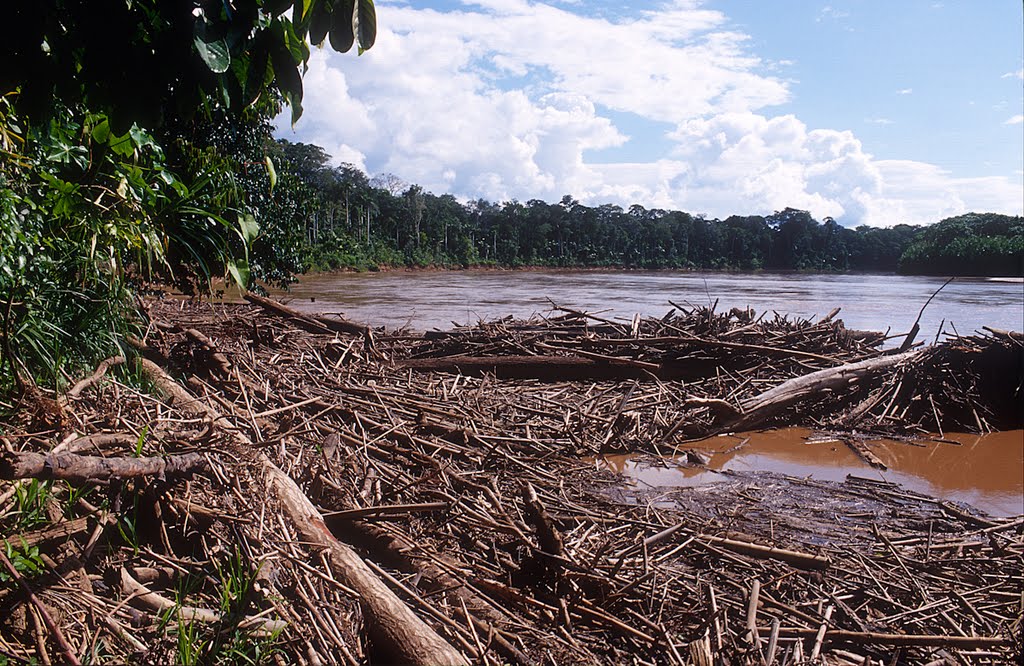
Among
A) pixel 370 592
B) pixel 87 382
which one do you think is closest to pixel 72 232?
pixel 87 382

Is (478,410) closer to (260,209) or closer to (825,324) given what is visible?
(825,324)

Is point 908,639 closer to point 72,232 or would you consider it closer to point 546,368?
point 546,368

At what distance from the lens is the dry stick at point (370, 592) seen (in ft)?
7.73

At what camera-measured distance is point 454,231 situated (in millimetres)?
64875

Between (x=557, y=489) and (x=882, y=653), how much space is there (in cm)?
199

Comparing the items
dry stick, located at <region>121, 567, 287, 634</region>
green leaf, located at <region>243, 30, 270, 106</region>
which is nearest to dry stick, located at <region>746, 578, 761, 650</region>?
dry stick, located at <region>121, 567, 287, 634</region>

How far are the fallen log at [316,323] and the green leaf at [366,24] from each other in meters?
5.39

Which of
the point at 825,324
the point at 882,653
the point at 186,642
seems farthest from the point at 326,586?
the point at 825,324

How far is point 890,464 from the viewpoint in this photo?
6.01 meters

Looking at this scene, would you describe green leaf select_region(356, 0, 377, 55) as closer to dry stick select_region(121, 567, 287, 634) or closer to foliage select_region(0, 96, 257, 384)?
dry stick select_region(121, 567, 287, 634)

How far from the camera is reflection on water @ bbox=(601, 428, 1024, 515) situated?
5.26 metres

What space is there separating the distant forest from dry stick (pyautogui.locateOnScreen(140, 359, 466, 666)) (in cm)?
3512

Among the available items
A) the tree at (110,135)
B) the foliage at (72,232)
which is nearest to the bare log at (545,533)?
the tree at (110,135)

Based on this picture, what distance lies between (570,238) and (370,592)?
7356 cm
